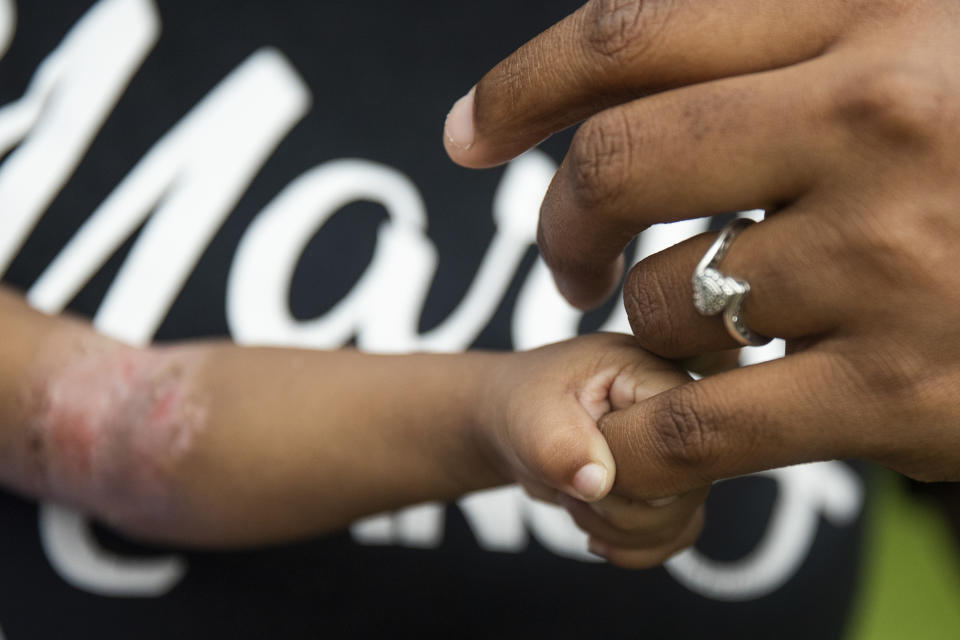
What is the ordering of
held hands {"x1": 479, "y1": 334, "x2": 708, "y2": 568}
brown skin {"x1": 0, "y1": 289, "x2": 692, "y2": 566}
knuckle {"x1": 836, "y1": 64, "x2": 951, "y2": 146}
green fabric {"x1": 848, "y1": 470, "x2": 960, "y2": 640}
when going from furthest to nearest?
green fabric {"x1": 848, "y1": 470, "x2": 960, "y2": 640} < brown skin {"x1": 0, "y1": 289, "x2": 692, "y2": 566} < held hands {"x1": 479, "y1": 334, "x2": 708, "y2": 568} < knuckle {"x1": 836, "y1": 64, "x2": 951, "y2": 146}

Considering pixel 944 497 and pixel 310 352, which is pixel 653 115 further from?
pixel 944 497

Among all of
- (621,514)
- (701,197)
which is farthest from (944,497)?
(701,197)

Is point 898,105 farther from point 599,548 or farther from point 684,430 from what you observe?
point 599,548

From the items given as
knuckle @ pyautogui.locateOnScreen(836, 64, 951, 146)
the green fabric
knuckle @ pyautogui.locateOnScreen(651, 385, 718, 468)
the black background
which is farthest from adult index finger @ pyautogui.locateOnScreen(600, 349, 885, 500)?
the green fabric

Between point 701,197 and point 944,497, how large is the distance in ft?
3.33

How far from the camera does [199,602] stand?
0.72 m

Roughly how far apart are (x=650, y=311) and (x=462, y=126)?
15cm

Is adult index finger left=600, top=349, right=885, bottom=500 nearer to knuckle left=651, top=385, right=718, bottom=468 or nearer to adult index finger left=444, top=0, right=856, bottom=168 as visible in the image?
knuckle left=651, top=385, right=718, bottom=468

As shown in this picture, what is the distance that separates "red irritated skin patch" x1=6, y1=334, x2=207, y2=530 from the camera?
2.22 ft

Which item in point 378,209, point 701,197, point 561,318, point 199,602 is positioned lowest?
point 199,602

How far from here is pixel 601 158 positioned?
43cm

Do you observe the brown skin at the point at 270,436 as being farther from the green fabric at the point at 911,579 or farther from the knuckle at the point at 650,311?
the green fabric at the point at 911,579

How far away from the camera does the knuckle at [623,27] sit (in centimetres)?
43

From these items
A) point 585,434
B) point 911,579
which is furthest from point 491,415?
point 911,579
